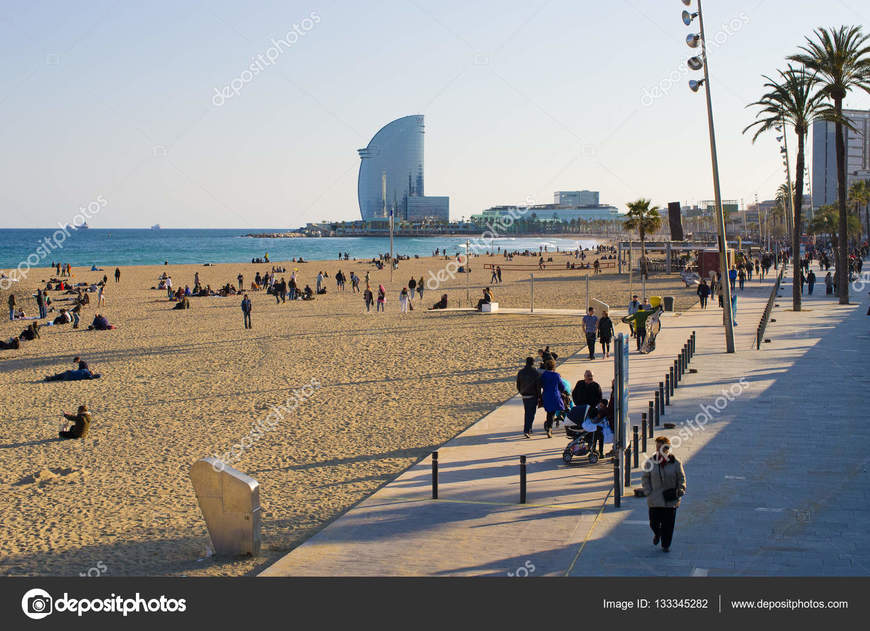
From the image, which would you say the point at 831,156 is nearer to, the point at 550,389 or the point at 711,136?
the point at 711,136

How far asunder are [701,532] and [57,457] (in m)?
9.42

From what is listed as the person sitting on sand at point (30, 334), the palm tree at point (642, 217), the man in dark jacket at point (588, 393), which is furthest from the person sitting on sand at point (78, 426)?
the palm tree at point (642, 217)

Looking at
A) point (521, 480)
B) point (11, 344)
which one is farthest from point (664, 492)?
point (11, 344)

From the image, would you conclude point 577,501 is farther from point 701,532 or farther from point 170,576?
point 170,576

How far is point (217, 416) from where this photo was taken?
14.4m

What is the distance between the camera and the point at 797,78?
28.0 metres

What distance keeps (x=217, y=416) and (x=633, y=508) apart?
8.49 m

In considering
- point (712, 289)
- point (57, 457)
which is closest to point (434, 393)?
point (57, 457)

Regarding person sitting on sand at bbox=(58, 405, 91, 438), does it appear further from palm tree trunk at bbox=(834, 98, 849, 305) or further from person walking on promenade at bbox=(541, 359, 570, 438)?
palm tree trunk at bbox=(834, 98, 849, 305)

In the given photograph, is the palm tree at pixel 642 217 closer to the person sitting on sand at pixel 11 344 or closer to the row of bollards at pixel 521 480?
the person sitting on sand at pixel 11 344

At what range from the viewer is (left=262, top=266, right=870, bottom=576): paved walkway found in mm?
7160

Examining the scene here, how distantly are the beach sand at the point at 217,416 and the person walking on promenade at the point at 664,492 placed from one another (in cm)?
366

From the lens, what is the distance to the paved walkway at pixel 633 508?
282 inches

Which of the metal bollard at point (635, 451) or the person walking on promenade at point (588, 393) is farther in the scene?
the person walking on promenade at point (588, 393)
